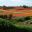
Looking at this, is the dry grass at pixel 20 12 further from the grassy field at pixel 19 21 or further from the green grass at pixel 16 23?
the green grass at pixel 16 23

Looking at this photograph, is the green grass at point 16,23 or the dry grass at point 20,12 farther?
the dry grass at point 20,12

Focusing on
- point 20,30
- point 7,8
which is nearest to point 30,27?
point 20,30

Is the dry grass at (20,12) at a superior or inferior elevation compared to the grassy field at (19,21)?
superior

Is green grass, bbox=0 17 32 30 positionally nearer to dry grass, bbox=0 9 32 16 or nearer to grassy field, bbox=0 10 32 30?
grassy field, bbox=0 10 32 30

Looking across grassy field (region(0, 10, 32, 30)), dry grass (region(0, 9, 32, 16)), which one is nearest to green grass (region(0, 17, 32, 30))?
grassy field (region(0, 10, 32, 30))

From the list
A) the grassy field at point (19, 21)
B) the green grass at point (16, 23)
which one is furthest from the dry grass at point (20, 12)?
the green grass at point (16, 23)

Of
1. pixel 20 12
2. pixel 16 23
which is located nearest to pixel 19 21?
pixel 16 23

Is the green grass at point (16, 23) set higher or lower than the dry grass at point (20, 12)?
lower

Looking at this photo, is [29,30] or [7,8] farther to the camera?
[7,8]

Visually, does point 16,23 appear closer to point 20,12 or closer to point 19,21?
point 19,21

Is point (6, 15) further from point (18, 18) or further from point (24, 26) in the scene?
point (24, 26)

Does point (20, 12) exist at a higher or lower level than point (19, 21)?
higher
